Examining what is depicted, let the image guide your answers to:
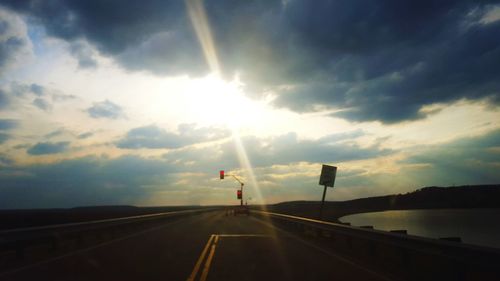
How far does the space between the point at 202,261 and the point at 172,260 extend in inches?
40.0

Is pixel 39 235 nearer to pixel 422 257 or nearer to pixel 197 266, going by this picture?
pixel 197 266

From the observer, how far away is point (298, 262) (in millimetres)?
14453

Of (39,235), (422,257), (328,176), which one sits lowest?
(422,257)

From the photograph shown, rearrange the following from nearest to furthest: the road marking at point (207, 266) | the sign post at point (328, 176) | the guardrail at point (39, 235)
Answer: the road marking at point (207, 266), the guardrail at point (39, 235), the sign post at point (328, 176)

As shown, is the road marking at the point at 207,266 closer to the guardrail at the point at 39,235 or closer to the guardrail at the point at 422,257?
the guardrail at the point at 422,257

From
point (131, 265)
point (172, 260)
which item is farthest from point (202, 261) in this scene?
point (131, 265)

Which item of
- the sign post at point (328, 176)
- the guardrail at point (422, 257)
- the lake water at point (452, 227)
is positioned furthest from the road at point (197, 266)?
the lake water at point (452, 227)

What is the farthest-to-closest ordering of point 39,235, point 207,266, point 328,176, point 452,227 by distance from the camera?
1. point 452,227
2. point 328,176
3. point 39,235
4. point 207,266

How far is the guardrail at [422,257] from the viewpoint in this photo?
9.20 m

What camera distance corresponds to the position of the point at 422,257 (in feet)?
45.1

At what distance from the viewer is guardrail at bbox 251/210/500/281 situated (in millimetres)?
9202

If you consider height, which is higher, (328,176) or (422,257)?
(328,176)

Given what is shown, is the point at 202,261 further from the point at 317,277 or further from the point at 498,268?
the point at 498,268

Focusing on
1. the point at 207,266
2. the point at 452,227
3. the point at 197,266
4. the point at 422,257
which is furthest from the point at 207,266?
the point at 452,227
